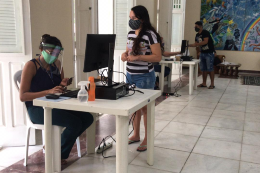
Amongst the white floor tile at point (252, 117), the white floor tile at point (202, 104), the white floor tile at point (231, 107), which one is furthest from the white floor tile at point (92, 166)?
the white floor tile at point (231, 107)

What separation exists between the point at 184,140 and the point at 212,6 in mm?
6858

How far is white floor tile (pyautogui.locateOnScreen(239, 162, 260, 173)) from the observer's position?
7.85ft

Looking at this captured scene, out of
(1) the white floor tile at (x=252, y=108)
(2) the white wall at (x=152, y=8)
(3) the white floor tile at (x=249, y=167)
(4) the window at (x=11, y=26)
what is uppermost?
(2) the white wall at (x=152, y=8)

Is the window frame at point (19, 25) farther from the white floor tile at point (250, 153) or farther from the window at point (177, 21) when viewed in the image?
Answer: the window at point (177, 21)

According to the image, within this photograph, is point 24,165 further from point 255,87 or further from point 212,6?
point 212,6

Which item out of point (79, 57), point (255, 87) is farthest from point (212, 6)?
point (79, 57)

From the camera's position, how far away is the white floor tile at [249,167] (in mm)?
2393

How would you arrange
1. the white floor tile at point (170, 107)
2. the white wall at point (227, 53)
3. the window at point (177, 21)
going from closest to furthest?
1. the white floor tile at point (170, 107)
2. the window at point (177, 21)
3. the white wall at point (227, 53)

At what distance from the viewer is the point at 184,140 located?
3076 mm

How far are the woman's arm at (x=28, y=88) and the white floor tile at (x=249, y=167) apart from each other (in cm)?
166

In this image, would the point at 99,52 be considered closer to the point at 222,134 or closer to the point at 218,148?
the point at 218,148

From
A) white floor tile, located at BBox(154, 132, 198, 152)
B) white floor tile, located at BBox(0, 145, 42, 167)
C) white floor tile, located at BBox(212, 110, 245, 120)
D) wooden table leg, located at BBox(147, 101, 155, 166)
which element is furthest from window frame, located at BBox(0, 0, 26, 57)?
white floor tile, located at BBox(212, 110, 245, 120)

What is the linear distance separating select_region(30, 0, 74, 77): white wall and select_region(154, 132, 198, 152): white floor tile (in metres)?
1.31

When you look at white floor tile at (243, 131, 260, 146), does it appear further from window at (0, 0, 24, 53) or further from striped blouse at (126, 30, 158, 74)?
window at (0, 0, 24, 53)
